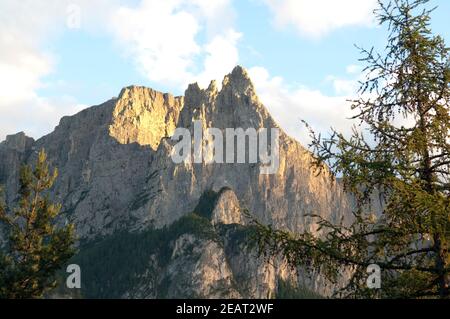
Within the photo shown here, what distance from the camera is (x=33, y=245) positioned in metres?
44.8

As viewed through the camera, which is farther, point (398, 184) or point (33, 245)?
A: point (33, 245)

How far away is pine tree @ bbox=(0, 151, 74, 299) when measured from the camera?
137 feet

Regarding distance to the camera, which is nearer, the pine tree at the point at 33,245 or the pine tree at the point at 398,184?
the pine tree at the point at 398,184

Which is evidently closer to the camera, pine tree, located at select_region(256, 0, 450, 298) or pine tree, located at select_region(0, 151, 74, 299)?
pine tree, located at select_region(256, 0, 450, 298)

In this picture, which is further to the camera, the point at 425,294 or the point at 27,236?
the point at 27,236

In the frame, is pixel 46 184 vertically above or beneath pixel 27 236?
above

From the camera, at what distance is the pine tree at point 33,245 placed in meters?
41.8

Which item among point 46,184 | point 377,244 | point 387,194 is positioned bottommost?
point 377,244
